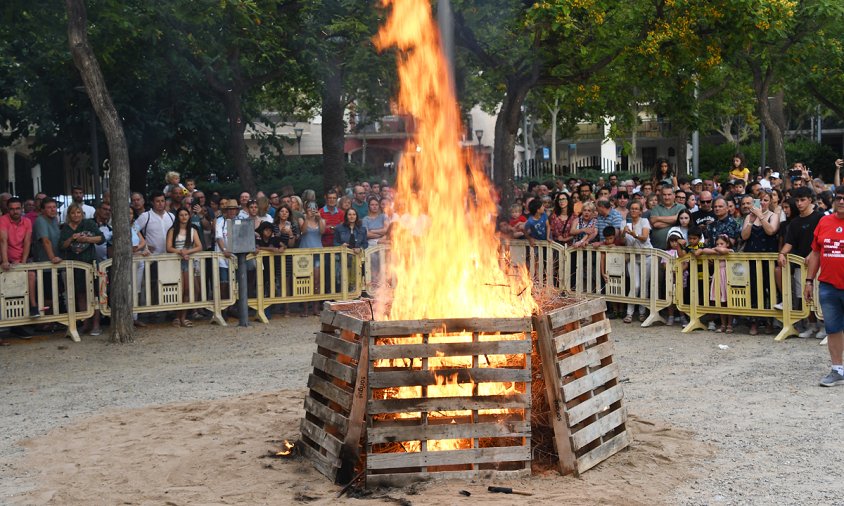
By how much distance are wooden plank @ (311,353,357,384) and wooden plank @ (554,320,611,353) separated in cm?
154

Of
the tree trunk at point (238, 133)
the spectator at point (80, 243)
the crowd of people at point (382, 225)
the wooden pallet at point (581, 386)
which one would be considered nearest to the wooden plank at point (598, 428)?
the wooden pallet at point (581, 386)

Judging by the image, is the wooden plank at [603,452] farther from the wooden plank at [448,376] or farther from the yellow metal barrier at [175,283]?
the yellow metal barrier at [175,283]

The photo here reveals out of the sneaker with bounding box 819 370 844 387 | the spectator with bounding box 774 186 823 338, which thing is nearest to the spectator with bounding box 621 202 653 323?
the spectator with bounding box 774 186 823 338

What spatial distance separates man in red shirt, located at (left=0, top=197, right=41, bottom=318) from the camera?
13.8 meters

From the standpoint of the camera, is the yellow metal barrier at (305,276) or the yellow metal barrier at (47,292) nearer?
the yellow metal barrier at (47,292)

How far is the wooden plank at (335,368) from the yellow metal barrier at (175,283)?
7531 millimetres

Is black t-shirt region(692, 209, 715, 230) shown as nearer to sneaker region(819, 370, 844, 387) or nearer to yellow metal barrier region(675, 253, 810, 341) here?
yellow metal barrier region(675, 253, 810, 341)

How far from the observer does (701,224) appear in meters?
14.4

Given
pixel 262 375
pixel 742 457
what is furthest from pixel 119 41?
pixel 742 457

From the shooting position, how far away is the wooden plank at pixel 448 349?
692 cm

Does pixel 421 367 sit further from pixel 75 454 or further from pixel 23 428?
pixel 23 428

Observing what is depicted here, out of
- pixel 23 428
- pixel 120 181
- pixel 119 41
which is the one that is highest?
pixel 119 41

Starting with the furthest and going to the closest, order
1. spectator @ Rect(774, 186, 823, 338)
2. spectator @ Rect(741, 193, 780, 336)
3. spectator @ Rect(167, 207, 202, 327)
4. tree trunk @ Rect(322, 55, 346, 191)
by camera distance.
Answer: tree trunk @ Rect(322, 55, 346, 191) → spectator @ Rect(167, 207, 202, 327) → spectator @ Rect(741, 193, 780, 336) → spectator @ Rect(774, 186, 823, 338)

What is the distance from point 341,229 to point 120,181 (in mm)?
3962
